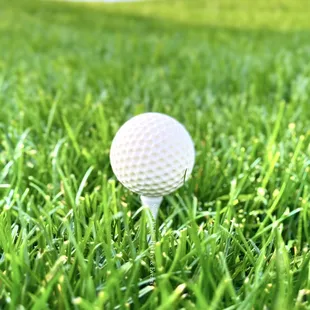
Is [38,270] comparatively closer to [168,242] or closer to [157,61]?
[168,242]

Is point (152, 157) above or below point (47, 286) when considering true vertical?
above

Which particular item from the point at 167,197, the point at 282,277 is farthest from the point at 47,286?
the point at 167,197

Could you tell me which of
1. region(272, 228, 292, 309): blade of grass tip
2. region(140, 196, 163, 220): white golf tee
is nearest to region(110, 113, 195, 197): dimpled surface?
region(140, 196, 163, 220): white golf tee

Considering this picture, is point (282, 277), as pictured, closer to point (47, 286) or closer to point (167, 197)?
point (47, 286)

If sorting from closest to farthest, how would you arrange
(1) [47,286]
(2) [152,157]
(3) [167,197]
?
(1) [47,286] < (2) [152,157] < (3) [167,197]

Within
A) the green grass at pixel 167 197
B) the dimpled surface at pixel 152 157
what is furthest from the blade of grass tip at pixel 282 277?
the dimpled surface at pixel 152 157

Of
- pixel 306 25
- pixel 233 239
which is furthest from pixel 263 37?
pixel 233 239

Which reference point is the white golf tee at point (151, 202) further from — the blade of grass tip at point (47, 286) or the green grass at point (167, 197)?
the blade of grass tip at point (47, 286)
